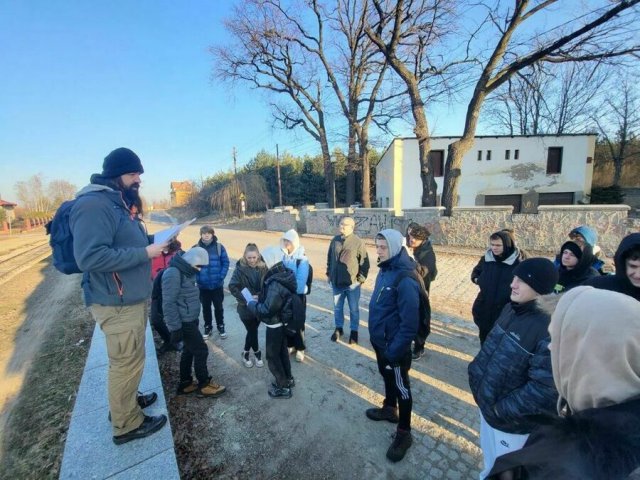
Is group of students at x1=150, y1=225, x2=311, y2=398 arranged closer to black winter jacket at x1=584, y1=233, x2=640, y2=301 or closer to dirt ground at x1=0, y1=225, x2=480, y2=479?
dirt ground at x1=0, y1=225, x2=480, y2=479

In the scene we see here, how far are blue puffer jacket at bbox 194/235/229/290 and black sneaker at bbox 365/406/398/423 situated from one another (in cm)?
285

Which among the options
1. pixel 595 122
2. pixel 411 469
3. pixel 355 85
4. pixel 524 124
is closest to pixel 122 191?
pixel 411 469

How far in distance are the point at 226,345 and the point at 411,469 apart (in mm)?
3027

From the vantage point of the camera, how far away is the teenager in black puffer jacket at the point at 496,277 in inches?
127

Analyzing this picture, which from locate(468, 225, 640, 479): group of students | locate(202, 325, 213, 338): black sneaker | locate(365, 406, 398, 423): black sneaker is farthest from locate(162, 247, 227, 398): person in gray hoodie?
locate(468, 225, 640, 479): group of students

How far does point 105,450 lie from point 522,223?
35.6 feet

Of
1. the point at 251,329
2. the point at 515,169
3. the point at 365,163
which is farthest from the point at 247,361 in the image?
the point at 515,169

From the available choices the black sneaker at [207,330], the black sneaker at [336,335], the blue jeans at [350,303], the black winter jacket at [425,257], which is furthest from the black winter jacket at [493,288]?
the black sneaker at [207,330]

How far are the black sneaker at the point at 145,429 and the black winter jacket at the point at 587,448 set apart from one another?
8.76ft

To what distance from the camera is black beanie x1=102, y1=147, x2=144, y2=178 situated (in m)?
2.33

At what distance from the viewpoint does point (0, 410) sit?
368cm

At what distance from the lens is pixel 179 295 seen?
3277mm

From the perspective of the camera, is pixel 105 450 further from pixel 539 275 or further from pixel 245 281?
pixel 539 275

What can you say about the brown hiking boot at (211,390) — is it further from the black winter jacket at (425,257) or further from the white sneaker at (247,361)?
the black winter jacket at (425,257)
